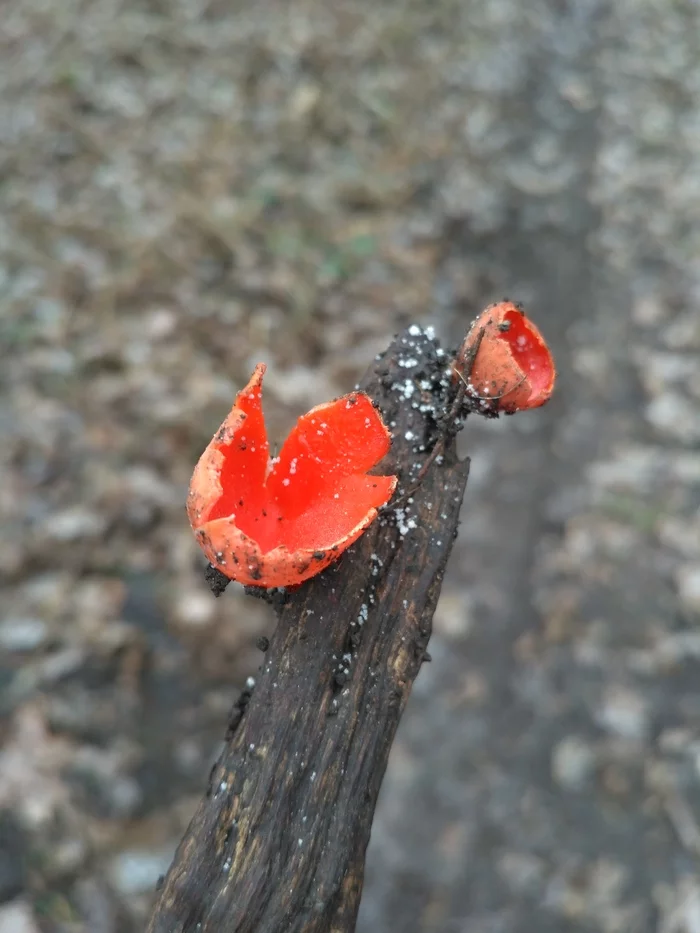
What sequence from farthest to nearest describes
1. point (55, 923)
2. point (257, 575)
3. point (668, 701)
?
point (668, 701), point (55, 923), point (257, 575)

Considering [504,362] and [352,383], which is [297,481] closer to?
[504,362]

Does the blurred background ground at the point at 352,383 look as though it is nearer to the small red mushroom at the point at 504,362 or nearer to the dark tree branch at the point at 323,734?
the dark tree branch at the point at 323,734

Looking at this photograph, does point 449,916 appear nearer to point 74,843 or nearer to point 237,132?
point 74,843

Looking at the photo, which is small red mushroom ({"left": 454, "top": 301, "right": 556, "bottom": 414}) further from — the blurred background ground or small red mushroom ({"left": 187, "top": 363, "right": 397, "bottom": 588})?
the blurred background ground

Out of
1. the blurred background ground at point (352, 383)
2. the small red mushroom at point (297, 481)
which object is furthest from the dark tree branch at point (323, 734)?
the blurred background ground at point (352, 383)

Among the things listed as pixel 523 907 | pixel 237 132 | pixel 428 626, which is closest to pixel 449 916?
pixel 523 907

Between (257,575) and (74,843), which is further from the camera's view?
(74,843)

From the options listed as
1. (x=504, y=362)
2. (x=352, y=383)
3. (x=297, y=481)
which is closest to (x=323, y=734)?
(x=297, y=481)
